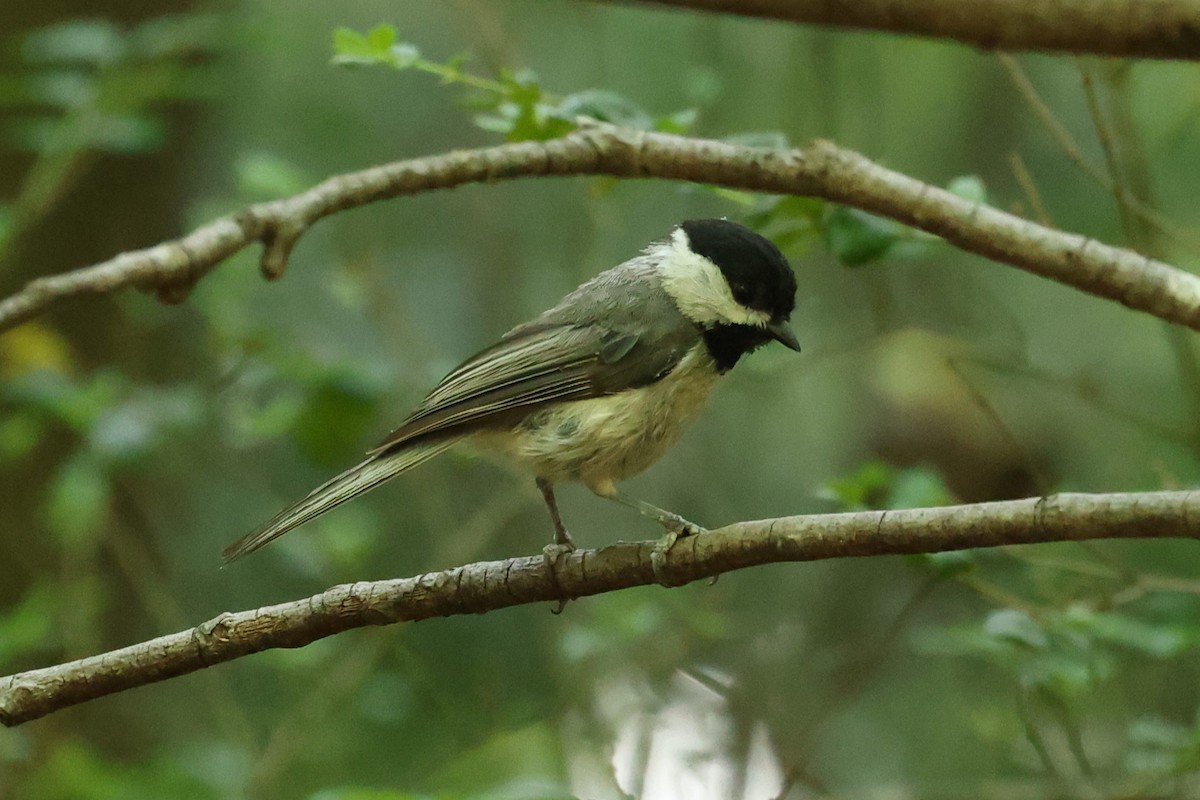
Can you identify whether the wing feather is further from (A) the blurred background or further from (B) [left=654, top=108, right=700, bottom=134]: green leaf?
(A) the blurred background

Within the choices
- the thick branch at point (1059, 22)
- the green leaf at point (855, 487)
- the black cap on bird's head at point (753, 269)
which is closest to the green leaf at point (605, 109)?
the black cap on bird's head at point (753, 269)

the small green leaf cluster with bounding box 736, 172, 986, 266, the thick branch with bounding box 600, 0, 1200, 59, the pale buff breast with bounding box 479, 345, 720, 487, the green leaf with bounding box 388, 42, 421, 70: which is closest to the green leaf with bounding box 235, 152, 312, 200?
the green leaf with bounding box 388, 42, 421, 70

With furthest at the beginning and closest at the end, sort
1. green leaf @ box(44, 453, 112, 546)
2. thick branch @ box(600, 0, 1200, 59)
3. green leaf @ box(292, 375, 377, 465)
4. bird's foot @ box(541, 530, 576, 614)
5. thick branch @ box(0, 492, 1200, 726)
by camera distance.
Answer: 1. green leaf @ box(44, 453, 112, 546)
2. green leaf @ box(292, 375, 377, 465)
3. bird's foot @ box(541, 530, 576, 614)
4. thick branch @ box(0, 492, 1200, 726)
5. thick branch @ box(600, 0, 1200, 59)

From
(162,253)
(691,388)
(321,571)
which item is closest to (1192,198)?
(691,388)

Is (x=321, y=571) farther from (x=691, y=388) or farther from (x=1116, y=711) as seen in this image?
(x=1116, y=711)

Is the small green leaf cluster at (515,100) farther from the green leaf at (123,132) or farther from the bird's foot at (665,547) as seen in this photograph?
the green leaf at (123,132)

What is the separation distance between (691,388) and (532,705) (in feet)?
5.63

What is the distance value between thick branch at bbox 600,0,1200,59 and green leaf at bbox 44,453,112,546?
2.72 m

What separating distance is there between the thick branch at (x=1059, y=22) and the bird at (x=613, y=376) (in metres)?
0.91

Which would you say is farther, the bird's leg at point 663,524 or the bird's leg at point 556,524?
the bird's leg at point 556,524

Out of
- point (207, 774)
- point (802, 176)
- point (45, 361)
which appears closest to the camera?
point (802, 176)

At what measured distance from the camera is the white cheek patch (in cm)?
219

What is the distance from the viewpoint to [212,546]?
14.2 feet

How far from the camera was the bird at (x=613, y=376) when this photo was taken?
2.16 meters
